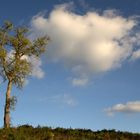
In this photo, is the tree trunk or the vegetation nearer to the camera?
the vegetation

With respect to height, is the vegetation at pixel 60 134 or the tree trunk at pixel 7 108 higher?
the tree trunk at pixel 7 108

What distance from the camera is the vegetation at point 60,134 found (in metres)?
32.4

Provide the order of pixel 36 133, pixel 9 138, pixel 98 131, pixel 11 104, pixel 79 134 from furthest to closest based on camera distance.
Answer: pixel 11 104 < pixel 98 131 < pixel 79 134 < pixel 36 133 < pixel 9 138

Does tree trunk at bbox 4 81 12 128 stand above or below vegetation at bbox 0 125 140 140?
above

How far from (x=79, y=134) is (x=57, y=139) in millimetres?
5670

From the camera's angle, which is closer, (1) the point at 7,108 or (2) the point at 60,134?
(2) the point at 60,134

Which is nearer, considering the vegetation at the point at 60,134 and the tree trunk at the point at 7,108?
the vegetation at the point at 60,134

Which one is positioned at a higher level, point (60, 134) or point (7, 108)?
point (7, 108)

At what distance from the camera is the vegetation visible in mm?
32438

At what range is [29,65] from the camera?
169 feet

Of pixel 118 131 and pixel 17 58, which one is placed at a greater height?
pixel 17 58

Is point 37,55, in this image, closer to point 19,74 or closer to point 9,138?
point 19,74

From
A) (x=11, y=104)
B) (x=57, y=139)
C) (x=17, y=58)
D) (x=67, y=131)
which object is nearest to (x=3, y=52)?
(x=17, y=58)

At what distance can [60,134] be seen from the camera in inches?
1449
